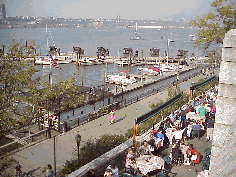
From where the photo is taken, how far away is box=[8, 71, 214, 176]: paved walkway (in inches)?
464

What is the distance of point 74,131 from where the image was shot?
56.2 ft

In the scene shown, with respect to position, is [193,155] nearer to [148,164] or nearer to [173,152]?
[173,152]

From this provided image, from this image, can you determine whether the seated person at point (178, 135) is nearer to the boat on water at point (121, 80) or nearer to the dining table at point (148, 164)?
the dining table at point (148, 164)

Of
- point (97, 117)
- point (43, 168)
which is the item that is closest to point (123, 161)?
point (43, 168)

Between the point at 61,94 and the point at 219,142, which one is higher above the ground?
the point at 219,142

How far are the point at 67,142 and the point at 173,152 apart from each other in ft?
24.8

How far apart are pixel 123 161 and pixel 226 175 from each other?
22.7 ft

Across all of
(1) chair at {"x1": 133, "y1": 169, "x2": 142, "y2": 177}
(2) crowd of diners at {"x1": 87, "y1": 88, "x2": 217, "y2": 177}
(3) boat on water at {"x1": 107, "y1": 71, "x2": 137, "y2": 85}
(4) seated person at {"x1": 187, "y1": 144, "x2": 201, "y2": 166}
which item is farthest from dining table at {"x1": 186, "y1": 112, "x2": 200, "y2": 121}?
(3) boat on water at {"x1": 107, "y1": 71, "x2": 137, "y2": 85}

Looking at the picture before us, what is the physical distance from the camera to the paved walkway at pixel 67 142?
11781 millimetres

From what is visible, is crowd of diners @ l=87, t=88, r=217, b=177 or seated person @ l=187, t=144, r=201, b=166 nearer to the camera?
crowd of diners @ l=87, t=88, r=217, b=177

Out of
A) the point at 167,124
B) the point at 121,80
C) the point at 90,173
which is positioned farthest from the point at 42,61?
the point at 90,173

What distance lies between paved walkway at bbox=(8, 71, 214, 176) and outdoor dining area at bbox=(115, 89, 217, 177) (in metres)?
3.52

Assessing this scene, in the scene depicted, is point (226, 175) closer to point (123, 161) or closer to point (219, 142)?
point (219, 142)

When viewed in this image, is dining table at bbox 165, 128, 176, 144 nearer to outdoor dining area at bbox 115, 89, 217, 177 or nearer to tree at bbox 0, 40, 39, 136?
outdoor dining area at bbox 115, 89, 217, 177
